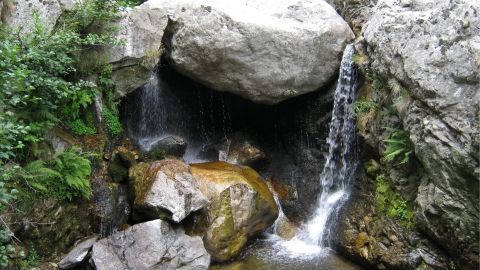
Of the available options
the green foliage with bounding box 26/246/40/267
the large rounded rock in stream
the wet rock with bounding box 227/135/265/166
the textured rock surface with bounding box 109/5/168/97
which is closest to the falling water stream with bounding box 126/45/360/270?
the wet rock with bounding box 227/135/265/166

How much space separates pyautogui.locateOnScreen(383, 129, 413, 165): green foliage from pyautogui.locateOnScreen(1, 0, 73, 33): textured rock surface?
6948 mm

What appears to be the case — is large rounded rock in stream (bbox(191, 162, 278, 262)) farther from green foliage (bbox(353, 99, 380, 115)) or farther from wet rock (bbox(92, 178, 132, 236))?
green foliage (bbox(353, 99, 380, 115))

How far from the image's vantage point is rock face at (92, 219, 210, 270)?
24.7 ft

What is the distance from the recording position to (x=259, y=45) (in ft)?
32.4

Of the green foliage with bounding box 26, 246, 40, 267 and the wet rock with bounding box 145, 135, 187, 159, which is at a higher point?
the wet rock with bounding box 145, 135, 187, 159

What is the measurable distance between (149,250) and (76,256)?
1.31m

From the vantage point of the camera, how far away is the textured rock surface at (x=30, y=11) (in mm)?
7664

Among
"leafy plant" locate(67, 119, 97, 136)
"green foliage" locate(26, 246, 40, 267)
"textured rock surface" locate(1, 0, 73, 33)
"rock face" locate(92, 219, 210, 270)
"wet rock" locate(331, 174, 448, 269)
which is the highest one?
"textured rock surface" locate(1, 0, 73, 33)

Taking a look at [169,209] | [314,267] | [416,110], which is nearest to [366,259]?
[314,267]

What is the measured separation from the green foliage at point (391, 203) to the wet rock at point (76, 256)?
5831mm

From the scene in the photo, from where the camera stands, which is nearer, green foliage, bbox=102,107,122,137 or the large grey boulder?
the large grey boulder

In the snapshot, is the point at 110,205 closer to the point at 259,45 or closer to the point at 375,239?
the point at 259,45

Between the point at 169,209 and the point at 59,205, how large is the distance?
2.04 m

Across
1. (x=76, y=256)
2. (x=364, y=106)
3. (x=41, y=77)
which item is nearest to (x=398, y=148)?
(x=364, y=106)
